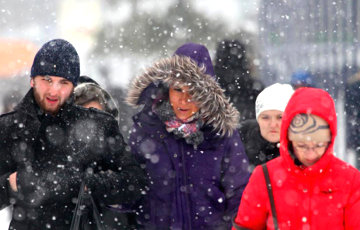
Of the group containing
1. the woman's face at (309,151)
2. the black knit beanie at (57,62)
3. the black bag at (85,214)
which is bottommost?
the black bag at (85,214)

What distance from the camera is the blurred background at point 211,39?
809cm

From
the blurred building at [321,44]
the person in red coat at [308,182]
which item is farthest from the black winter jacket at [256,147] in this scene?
the blurred building at [321,44]

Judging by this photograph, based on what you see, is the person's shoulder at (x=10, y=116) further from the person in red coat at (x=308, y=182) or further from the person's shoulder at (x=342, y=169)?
the person's shoulder at (x=342, y=169)

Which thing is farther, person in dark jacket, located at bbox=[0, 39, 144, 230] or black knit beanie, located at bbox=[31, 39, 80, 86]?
black knit beanie, located at bbox=[31, 39, 80, 86]

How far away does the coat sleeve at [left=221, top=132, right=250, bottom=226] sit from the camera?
3.80 m

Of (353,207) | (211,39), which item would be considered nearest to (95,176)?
(353,207)

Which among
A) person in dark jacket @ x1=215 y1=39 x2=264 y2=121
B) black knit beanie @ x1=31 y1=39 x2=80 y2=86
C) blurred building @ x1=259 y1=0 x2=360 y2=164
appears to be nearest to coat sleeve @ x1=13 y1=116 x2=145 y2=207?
black knit beanie @ x1=31 y1=39 x2=80 y2=86

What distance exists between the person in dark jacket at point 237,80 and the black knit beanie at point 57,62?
129 inches

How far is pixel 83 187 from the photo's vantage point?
332 centimetres

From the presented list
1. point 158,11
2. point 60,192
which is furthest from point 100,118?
point 158,11

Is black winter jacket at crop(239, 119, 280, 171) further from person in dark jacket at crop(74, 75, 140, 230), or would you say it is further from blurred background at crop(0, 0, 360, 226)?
blurred background at crop(0, 0, 360, 226)

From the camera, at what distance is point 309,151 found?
3049 mm

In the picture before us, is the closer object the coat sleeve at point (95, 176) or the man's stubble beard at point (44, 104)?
the coat sleeve at point (95, 176)

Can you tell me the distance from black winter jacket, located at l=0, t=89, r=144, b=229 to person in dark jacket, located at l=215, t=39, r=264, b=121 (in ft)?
10.5
